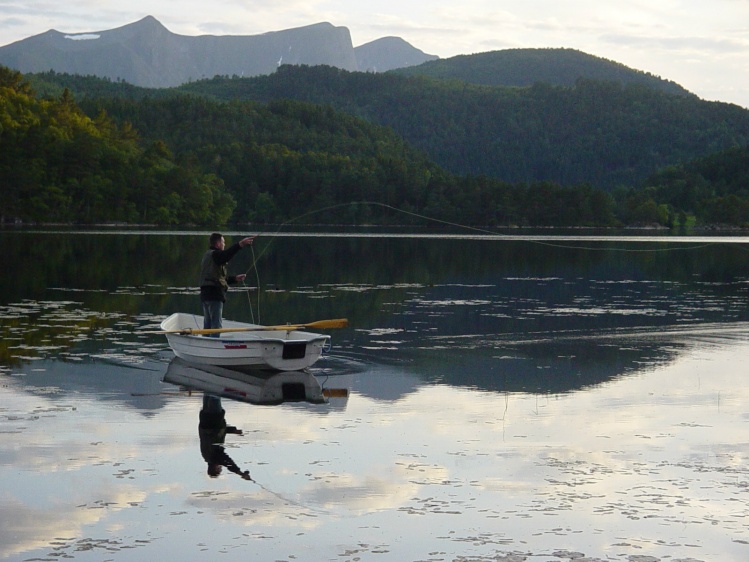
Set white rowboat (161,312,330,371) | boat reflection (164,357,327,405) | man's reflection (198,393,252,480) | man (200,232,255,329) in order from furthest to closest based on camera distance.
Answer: man (200,232,255,329) → white rowboat (161,312,330,371) → boat reflection (164,357,327,405) → man's reflection (198,393,252,480)

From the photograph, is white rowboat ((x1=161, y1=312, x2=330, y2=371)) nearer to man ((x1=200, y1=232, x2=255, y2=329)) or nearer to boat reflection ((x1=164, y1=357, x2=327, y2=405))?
boat reflection ((x1=164, y1=357, x2=327, y2=405))

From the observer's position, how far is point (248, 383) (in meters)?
20.2

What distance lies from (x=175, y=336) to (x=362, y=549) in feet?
41.1

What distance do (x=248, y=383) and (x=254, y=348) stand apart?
0.91m

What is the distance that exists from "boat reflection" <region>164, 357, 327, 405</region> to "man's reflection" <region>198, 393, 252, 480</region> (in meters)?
0.68

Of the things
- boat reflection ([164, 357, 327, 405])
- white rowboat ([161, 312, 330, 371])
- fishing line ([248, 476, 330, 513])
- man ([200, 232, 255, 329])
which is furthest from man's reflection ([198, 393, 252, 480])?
man ([200, 232, 255, 329])

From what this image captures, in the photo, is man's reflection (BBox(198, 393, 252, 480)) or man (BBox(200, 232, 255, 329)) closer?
man's reflection (BBox(198, 393, 252, 480))

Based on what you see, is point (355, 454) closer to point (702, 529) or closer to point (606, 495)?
point (606, 495)

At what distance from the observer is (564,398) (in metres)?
18.6

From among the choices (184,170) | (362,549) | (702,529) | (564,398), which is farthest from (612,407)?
(184,170)

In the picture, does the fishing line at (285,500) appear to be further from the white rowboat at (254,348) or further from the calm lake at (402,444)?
the white rowboat at (254,348)

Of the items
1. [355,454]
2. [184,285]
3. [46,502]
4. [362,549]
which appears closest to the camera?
[362,549]

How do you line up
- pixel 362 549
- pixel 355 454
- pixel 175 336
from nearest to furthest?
pixel 362 549 < pixel 355 454 < pixel 175 336

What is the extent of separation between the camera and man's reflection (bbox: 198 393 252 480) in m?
13.2
